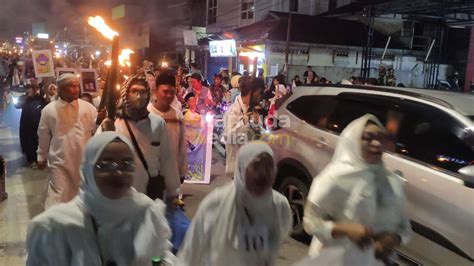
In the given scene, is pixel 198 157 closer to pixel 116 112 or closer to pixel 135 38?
pixel 116 112

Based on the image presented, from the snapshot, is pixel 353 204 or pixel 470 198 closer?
pixel 353 204

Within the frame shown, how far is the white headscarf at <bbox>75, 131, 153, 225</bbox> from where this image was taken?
1.97 m

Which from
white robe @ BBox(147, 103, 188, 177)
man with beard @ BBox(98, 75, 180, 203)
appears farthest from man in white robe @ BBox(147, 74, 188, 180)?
man with beard @ BBox(98, 75, 180, 203)

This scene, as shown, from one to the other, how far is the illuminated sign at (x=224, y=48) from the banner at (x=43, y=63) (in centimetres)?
1381

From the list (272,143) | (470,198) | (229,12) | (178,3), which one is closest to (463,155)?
(470,198)

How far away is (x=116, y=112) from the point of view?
12.9ft

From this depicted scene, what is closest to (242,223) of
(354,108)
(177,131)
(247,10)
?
(177,131)

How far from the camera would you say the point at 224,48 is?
74.7ft

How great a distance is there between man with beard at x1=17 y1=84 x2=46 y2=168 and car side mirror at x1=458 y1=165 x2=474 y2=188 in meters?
8.01

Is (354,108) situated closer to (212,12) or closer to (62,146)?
(62,146)

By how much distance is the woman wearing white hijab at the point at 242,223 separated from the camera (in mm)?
2531

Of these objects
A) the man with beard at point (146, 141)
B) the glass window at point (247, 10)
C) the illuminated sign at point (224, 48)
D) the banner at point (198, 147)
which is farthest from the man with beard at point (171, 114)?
the glass window at point (247, 10)

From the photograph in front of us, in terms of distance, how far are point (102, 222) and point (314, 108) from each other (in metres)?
4.27

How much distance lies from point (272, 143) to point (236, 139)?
0.51 metres
